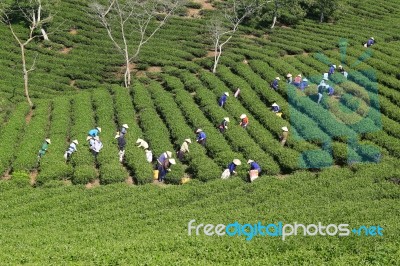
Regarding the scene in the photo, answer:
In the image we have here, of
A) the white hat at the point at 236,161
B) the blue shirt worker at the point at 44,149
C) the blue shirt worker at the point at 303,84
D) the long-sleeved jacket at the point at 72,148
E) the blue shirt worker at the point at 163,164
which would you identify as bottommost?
the blue shirt worker at the point at 44,149

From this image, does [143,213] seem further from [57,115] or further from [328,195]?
[57,115]

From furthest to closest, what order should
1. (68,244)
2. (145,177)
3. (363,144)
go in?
1. (363,144)
2. (145,177)
3. (68,244)

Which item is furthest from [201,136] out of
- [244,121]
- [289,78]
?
[289,78]

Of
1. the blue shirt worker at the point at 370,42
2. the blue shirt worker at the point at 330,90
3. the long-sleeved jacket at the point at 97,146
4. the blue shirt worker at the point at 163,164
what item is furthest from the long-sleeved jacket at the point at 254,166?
the blue shirt worker at the point at 370,42

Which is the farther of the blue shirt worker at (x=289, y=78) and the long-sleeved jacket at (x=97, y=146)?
the blue shirt worker at (x=289, y=78)

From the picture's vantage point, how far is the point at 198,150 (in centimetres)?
2169

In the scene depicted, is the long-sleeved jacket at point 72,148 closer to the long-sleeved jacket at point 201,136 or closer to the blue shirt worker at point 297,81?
the long-sleeved jacket at point 201,136

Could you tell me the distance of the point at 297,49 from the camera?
1459 inches

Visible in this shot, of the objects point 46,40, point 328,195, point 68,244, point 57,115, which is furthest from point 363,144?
point 46,40

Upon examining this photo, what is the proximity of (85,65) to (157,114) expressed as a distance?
1266 centimetres

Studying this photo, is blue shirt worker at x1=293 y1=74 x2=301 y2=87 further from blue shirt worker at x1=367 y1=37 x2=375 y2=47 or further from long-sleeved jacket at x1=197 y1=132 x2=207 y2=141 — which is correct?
blue shirt worker at x1=367 y1=37 x2=375 y2=47

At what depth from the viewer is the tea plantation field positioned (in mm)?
12711

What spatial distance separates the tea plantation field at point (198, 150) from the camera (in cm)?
1271

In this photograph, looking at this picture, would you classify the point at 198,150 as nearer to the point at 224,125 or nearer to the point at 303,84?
the point at 224,125
